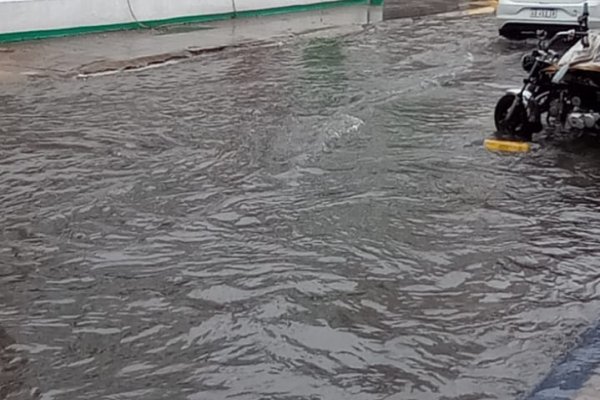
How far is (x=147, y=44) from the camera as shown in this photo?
1650 centimetres

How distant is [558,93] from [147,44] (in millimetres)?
8971

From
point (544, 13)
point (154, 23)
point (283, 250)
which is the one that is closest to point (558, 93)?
point (283, 250)

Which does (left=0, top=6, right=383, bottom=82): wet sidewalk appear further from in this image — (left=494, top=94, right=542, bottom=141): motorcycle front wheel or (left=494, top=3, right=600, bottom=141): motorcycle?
(left=494, top=3, right=600, bottom=141): motorcycle

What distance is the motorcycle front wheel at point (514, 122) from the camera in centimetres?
968

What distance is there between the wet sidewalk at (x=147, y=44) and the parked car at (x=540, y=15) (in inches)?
131

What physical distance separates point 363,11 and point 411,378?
63.1 ft

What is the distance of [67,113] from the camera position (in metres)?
10.9

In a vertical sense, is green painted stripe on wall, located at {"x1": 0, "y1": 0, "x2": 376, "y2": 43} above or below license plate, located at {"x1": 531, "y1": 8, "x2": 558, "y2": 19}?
above

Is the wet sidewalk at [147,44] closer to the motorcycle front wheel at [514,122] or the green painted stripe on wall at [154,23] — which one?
the green painted stripe on wall at [154,23]

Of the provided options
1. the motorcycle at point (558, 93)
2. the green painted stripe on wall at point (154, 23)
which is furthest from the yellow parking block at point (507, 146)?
the green painted stripe on wall at point (154, 23)

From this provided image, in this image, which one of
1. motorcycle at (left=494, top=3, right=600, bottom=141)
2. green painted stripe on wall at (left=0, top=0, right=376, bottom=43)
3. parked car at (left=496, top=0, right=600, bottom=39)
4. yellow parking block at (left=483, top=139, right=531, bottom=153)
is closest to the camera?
motorcycle at (left=494, top=3, right=600, bottom=141)

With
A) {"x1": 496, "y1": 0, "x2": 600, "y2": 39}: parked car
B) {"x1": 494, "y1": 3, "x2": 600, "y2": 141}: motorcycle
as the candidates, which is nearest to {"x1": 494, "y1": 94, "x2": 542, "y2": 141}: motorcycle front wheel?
{"x1": 494, "y1": 3, "x2": 600, "y2": 141}: motorcycle

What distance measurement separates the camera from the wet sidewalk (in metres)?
Answer: 14.0

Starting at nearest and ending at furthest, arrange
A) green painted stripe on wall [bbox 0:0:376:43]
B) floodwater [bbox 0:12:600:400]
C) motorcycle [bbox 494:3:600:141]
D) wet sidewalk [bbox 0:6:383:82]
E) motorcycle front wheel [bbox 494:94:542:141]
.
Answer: floodwater [bbox 0:12:600:400], motorcycle [bbox 494:3:600:141], motorcycle front wheel [bbox 494:94:542:141], wet sidewalk [bbox 0:6:383:82], green painted stripe on wall [bbox 0:0:376:43]
